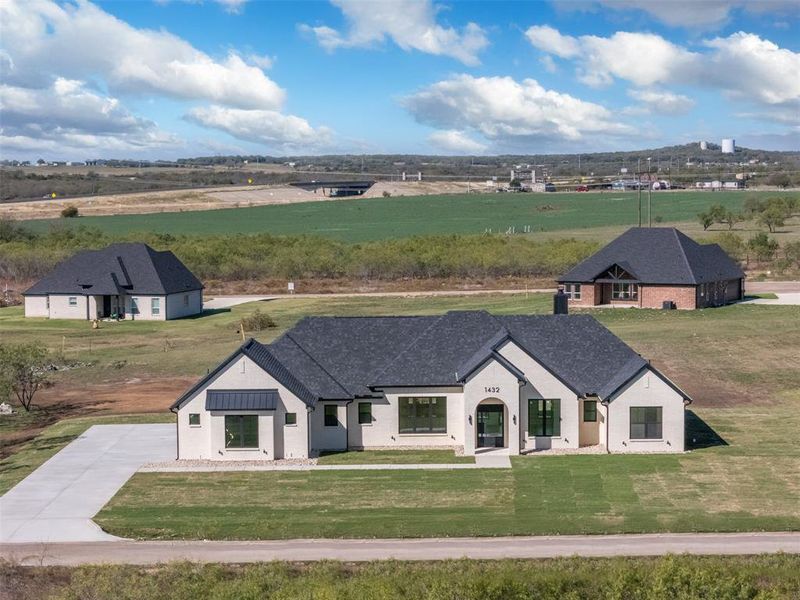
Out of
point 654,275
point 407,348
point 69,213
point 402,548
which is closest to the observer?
point 402,548

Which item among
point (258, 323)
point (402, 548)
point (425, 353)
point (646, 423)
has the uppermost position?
point (425, 353)

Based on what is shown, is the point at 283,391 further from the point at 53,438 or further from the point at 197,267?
the point at 197,267

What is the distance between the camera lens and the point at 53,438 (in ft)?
128

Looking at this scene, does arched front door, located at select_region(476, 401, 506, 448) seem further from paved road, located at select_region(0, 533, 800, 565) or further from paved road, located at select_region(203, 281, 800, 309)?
paved road, located at select_region(203, 281, 800, 309)

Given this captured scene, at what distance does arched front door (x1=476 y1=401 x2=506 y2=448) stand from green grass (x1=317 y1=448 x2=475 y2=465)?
119 centimetres

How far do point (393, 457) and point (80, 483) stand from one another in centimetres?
1012

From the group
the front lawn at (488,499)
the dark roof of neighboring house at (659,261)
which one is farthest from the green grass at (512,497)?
the dark roof of neighboring house at (659,261)

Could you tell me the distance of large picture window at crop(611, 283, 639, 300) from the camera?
233ft

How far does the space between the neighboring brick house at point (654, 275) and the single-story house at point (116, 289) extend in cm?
2648

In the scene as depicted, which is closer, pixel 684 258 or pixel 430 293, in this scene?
pixel 684 258

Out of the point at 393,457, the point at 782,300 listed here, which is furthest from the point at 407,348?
the point at 782,300

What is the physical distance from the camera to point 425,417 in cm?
3709

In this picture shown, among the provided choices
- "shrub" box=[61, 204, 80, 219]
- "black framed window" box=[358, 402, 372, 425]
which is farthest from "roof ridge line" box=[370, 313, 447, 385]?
"shrub" box=[61, 204, 80, 219]

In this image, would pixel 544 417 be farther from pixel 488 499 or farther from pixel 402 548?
pixel 402 548
